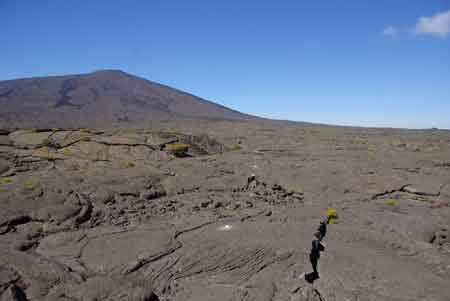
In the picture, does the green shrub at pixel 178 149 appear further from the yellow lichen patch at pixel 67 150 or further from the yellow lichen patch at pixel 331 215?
the yellow lichen patch at pixel 331 215

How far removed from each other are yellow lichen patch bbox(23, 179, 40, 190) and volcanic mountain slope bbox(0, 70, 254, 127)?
153ft

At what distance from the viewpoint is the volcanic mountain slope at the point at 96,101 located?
60003 millimetres

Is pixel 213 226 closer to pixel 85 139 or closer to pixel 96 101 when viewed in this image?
pixel 85 139

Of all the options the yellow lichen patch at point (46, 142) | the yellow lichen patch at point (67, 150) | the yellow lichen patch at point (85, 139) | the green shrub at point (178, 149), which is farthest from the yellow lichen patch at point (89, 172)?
the yellow lichen patch at point (46, 142)

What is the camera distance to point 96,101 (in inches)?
3155

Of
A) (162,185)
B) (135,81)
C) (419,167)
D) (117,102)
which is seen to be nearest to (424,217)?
(419,167)

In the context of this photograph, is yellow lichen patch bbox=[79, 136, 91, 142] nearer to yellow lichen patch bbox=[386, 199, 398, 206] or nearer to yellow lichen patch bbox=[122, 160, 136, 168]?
yellow lichen patch bbox=[122, 160, 136, 168]

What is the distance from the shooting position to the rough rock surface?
4375 millimetres

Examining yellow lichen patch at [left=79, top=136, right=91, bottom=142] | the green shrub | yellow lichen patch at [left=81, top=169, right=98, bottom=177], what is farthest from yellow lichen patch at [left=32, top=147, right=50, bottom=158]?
Answer: the green shrub

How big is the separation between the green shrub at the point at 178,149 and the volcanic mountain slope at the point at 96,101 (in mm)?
43159

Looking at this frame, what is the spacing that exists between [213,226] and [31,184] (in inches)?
→ 210

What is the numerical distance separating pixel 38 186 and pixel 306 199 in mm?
7057

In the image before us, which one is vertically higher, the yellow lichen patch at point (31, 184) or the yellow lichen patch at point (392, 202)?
the yellow lichen patch at point (392, 202)

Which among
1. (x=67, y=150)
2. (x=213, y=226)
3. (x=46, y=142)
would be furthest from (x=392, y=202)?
(x=46, y=142)
